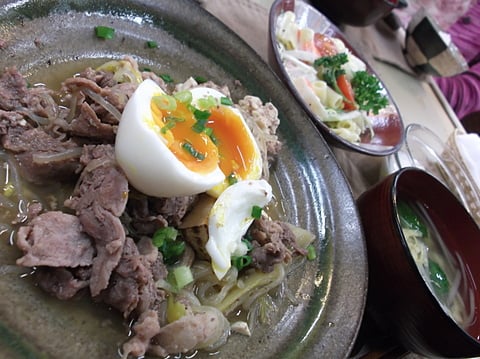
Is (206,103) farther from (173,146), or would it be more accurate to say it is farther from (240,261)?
(240,261)

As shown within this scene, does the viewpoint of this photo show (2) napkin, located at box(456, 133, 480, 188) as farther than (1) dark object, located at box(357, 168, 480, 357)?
Yes

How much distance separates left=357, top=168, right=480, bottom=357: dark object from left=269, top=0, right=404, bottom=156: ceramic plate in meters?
0.42

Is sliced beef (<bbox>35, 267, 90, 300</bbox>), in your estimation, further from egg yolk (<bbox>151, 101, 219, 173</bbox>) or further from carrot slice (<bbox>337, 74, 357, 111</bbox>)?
carrot slice (<bbox>337, 74, 357, 111</bbox>)

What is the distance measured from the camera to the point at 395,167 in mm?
3258

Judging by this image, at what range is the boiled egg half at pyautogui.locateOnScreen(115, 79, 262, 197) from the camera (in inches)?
66.7

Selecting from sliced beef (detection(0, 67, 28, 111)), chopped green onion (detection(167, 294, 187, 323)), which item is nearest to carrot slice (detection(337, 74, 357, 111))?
chopped green onion (detection(167, 294, 187, 323))

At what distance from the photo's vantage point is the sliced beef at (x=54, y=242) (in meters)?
1.49

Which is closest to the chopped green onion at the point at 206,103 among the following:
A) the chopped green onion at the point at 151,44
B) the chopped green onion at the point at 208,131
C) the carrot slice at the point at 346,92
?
the chopped green onion at the point at 208,131

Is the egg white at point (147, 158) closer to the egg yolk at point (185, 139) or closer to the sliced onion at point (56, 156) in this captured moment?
the egg yolk at point (185, 139)

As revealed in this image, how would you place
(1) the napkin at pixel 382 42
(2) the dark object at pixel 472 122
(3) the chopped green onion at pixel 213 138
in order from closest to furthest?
(3) the chopped green onion at pixel 213 138
(1) the napkin at pixel 382 42
(2) the dark object at pixel 472 122

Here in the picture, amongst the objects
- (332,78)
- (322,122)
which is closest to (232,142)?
(322,122)

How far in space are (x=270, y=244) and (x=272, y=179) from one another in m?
0.61

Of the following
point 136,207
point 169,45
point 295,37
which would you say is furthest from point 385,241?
point 295,37

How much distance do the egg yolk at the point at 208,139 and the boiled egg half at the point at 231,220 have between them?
0.43 feet
